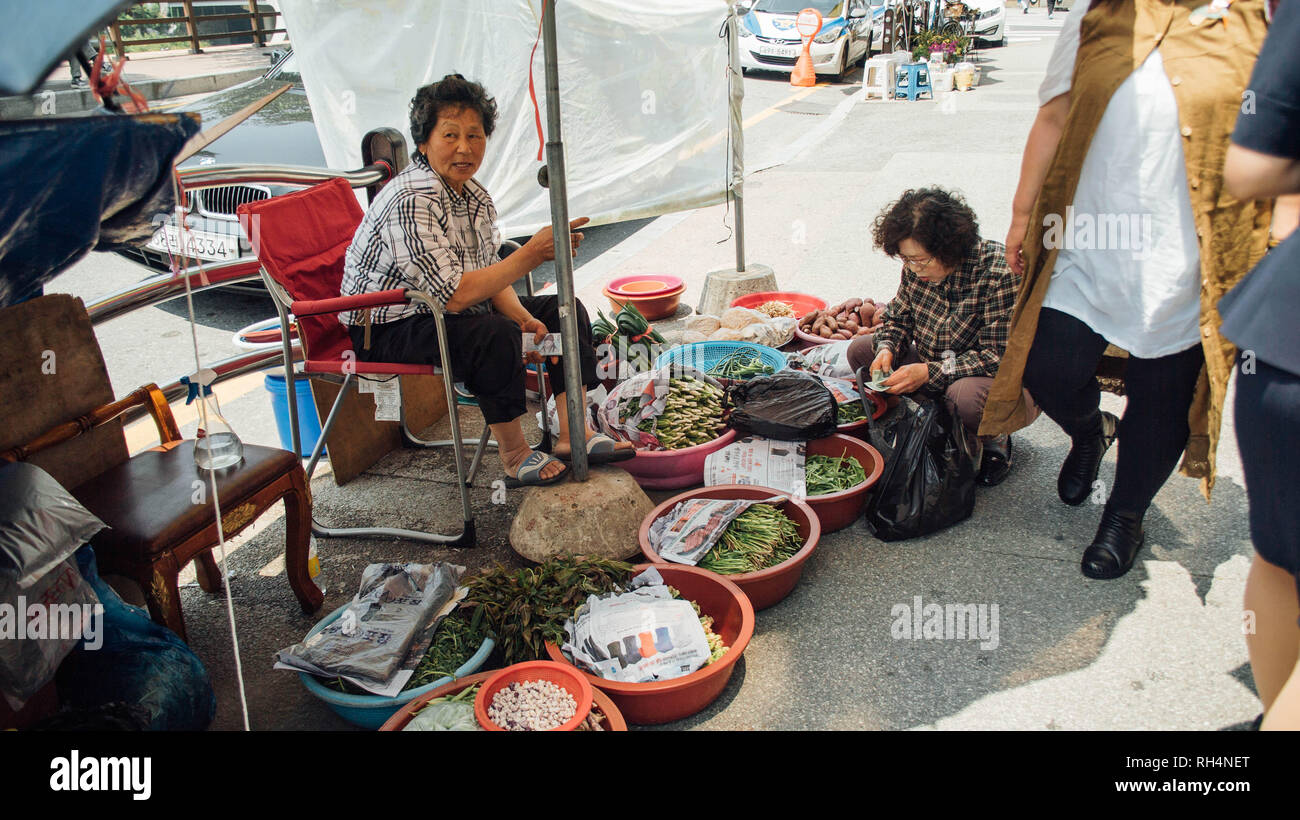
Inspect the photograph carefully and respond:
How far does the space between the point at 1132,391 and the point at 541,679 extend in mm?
1961

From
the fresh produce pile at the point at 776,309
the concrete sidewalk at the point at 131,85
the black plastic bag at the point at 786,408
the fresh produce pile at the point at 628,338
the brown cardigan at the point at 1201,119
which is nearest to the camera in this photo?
the concrete sidewalk at the point at 131,85

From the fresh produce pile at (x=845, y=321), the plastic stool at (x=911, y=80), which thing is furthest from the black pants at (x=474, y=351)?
the plastic stool at (x=911, y=80)

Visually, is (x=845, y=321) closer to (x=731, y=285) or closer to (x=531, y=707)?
(x=731, y=285)

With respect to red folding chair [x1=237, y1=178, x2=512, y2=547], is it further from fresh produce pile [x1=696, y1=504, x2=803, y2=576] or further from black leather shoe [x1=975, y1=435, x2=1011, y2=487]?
black leather shoe [x1=975, y1=435, x2=1011, y2=487]

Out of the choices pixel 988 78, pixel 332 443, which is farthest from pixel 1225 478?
pixel 988 78

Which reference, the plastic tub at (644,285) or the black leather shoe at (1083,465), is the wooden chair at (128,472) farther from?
the plastic tub at (644,285)

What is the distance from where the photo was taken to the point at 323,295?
3.53 m

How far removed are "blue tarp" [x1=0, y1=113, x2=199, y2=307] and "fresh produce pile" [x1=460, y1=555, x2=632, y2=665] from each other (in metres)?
1.39

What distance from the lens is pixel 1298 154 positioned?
60.1 inches

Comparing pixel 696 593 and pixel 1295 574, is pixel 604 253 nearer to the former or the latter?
pixel 696 593

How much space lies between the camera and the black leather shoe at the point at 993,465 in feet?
11.4

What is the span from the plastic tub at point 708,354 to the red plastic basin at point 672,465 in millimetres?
679

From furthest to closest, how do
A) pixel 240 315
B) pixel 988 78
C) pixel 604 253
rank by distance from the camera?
pixel 988 78 < pixel 604 253 < pixel 240 315
